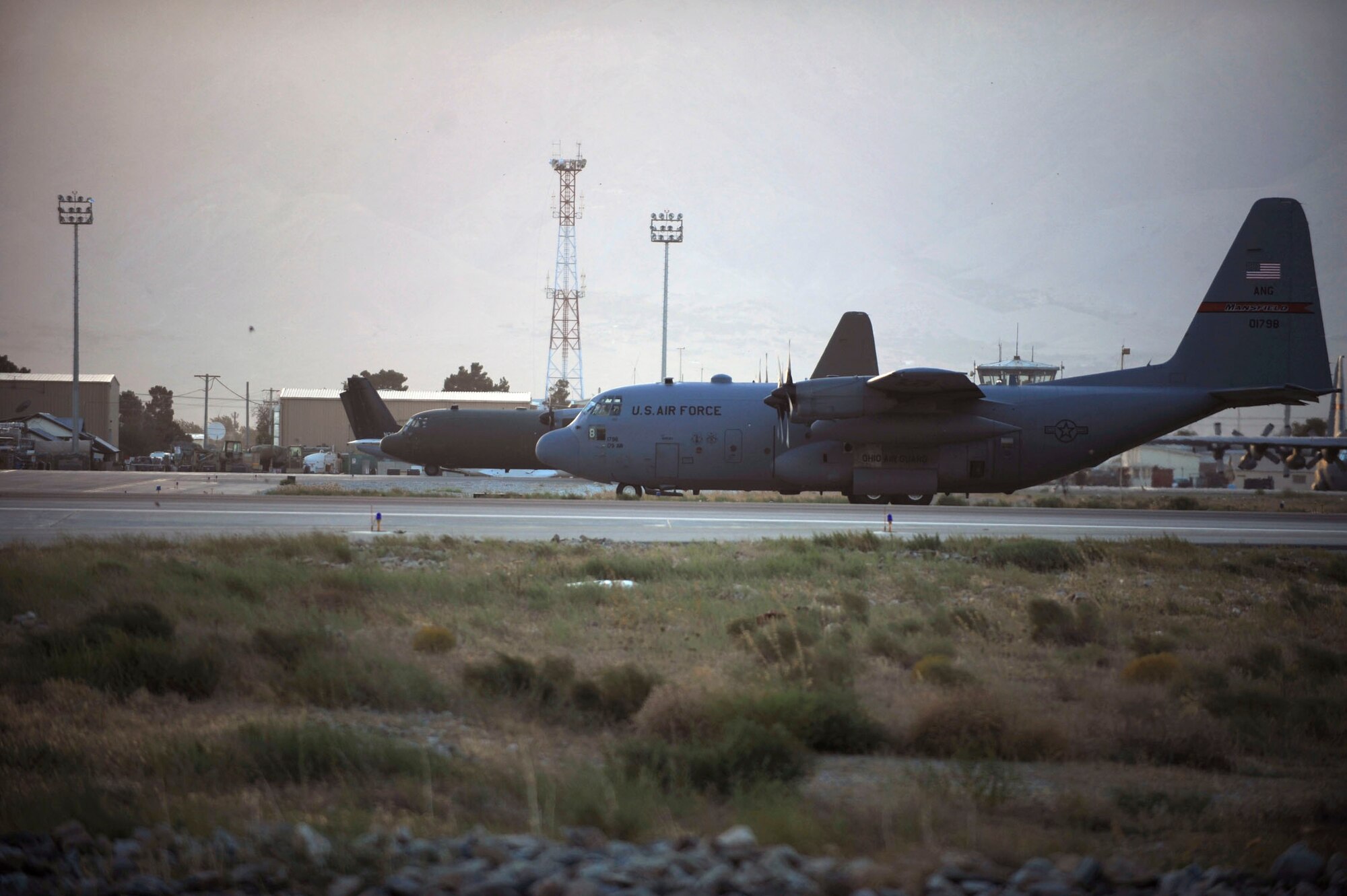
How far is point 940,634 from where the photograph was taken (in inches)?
440

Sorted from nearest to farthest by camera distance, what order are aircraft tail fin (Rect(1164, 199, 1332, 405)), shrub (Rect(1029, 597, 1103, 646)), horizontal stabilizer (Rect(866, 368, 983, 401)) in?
shrub (Rect(1029, 597, 1103, 646))
horizontal stabilizer (Rect(866, 368, 983, 401))
aircraft tail fin (Rect(1164, 199, 1332, 405))

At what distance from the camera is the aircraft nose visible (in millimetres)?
28797

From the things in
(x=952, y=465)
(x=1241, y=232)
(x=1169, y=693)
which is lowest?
(x=1169, y=693)

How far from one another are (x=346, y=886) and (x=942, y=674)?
19.7 feet

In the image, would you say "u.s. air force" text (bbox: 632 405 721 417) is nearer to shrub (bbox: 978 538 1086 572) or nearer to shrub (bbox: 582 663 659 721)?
shrub (bbox: 978 538 1086 572)

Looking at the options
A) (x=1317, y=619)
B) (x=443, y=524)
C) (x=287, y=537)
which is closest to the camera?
(x=1317, y=619)

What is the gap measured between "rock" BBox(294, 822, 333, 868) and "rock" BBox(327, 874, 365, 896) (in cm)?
22

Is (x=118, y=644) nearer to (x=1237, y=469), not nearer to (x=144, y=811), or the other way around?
(x=144, y=811)

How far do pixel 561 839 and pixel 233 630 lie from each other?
700 centimetres

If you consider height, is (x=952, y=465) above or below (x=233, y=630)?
above

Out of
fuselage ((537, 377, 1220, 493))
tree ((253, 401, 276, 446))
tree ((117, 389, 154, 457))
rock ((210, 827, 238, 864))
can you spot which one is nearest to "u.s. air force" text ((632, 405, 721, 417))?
fuselage ((537, 377, 1220, 493))

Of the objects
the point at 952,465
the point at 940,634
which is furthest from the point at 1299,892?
the point at 952,465

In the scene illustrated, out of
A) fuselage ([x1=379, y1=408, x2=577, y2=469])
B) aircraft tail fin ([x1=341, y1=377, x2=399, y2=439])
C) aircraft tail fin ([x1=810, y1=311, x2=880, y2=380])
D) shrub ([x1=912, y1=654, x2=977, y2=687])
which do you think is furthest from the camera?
aircraft tail fin ([x1=341, y1=377, x2=399, y2=439])

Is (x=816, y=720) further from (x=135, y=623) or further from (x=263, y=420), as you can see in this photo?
(x=263, y=420)
